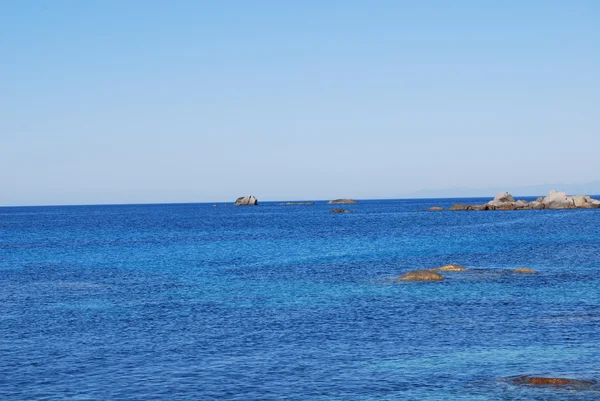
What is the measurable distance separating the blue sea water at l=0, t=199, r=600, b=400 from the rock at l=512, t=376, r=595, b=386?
848 mm

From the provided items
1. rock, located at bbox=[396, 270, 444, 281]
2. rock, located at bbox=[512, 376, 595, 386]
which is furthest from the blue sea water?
rock, located at bbox=[396, 270, 444, 281]

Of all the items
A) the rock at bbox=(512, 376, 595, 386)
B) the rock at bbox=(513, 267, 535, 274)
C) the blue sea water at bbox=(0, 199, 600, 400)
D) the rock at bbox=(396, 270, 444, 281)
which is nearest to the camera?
the rock at bbox=(512, 376, 595, 386)

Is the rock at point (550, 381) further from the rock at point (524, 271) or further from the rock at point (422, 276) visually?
the rock at point (524, 271)

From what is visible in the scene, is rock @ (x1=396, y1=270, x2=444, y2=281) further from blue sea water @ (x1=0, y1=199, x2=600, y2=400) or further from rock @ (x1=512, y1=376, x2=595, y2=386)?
rock @ (x1=512, y1=376, x2=595, y2=386)

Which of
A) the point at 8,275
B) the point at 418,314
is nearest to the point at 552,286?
the point at 418,314

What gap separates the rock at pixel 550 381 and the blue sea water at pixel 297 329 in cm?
85

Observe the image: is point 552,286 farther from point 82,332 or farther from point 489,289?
point 82,332

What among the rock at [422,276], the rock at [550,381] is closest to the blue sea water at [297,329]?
the rock at [550,381]

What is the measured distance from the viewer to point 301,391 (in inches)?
1187

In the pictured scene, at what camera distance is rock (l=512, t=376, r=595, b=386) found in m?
30.2

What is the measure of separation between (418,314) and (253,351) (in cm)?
1433

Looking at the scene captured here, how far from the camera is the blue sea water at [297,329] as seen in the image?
102 ft

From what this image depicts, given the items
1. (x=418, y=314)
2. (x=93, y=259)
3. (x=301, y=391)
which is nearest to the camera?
(x=301, y=391)

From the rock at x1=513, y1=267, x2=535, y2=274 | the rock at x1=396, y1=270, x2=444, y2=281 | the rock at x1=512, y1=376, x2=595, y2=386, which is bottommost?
the rock at x1=512, y1=376, x2=595, y2=386
